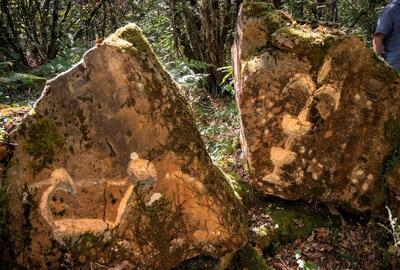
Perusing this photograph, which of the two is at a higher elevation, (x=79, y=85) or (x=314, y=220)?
(x=79, y=85)

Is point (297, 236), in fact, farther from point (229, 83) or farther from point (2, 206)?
point (229, 83)

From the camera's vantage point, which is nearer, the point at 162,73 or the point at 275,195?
the point at 162,73

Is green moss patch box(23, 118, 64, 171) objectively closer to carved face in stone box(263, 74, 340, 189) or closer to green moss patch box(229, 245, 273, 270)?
green moss patch box(229, 245, 273, 270)

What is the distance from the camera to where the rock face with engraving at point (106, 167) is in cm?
282

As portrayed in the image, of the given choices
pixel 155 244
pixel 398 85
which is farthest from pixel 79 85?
pixel 398 85

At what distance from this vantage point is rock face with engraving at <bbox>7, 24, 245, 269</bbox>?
9.24ft

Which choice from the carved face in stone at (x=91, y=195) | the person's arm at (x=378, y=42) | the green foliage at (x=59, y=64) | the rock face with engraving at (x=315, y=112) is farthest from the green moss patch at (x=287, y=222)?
the green foliage at (x=59, y=64)

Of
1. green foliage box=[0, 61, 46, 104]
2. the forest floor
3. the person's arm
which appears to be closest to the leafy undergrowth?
the forest floor

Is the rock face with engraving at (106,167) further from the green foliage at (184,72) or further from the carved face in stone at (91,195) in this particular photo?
the green foliage at (184,72)

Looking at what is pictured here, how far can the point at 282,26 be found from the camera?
405 cm

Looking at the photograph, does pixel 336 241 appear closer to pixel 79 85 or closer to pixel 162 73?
pixel 162 73

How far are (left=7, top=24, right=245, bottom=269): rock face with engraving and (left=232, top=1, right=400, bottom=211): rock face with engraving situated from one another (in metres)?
1.13

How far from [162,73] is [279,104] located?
1.36 m

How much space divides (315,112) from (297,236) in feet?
3.98
